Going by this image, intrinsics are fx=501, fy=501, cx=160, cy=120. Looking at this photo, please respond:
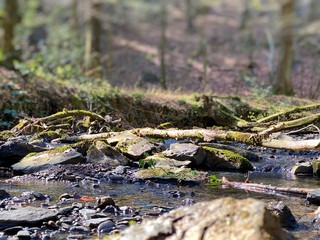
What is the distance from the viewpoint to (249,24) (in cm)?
3356

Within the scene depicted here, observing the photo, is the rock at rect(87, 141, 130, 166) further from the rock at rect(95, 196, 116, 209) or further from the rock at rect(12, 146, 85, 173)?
the rock at rect(95, 196, 116, 209)

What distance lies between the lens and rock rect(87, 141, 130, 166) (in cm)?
867

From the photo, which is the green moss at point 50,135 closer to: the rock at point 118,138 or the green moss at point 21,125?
the green moss at point 21,125

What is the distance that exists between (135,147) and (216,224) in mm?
5768

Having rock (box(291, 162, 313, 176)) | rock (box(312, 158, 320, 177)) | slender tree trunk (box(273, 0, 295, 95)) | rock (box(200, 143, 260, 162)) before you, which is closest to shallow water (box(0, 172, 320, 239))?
rock (box(312, 158, 320, 177))

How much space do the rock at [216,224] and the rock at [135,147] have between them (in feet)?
17.5

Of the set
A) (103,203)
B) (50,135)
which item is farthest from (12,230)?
(50,135)

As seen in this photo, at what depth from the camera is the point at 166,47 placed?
2956cm

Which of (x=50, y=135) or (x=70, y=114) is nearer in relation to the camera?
(x=50, y=135)

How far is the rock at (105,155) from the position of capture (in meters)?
8.67

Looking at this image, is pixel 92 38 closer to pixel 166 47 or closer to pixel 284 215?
pixel 166 47

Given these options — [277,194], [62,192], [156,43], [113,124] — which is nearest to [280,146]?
[277,194]

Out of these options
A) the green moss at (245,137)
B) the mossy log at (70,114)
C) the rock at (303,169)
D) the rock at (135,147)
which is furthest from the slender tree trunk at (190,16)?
the green moss at (245,137)

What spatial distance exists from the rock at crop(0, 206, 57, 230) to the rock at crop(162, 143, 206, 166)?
3.78m
